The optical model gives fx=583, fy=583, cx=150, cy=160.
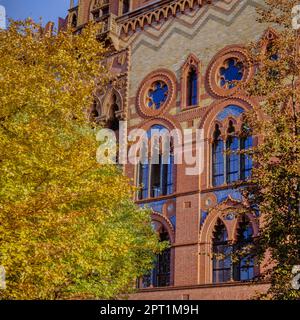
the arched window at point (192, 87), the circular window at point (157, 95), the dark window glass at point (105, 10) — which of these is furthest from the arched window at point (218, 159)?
the dark window glass at point (105, 10)

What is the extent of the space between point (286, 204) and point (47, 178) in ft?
16.9

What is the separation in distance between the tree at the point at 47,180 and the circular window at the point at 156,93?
10893 mm

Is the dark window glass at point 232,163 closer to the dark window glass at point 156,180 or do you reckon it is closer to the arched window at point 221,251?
the arched window at point 221,251

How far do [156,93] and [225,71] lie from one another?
374 centimetres

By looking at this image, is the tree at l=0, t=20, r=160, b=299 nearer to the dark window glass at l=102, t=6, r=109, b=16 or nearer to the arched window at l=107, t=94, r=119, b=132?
the arched window at l=107, t=94, r=119, b=132

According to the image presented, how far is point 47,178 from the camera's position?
1264 cm

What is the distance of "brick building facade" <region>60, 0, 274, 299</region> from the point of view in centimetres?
2316

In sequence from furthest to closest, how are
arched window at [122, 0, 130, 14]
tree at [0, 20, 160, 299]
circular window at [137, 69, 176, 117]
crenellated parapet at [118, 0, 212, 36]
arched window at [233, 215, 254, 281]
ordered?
1. arched window at [122, 0, 130, 14]
2. crenellated parapet at [118, 0, 212, 36]
3. circular window at [137, 69, 176, 117]
4. arched window at [233, 215, 254, 281]
5. tree at [0, 20, 160, 299]

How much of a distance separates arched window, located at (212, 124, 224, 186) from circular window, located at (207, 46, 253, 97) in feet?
5.42

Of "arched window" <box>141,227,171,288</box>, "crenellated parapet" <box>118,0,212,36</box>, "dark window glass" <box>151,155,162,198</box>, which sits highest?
"crenellated parapet" <box>118,0,212,36</box>

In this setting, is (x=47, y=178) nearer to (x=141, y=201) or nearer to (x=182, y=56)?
(x=141, y=201)

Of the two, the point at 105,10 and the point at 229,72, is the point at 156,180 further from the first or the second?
the point at 105,10

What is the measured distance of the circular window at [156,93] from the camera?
2695 centimetres

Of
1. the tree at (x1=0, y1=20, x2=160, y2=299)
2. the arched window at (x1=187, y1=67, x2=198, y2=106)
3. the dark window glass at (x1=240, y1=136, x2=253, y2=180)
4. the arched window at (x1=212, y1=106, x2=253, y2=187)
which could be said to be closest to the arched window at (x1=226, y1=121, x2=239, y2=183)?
the arched window at (x1=212, y1=106, x2=253, y2=187)
